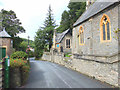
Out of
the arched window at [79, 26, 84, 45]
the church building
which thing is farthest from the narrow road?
the arched window at [79, 26, 84, 45]

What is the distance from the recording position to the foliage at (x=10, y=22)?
28578 millimetres

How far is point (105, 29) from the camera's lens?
41.9 feet

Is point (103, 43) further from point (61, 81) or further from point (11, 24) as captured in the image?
point (11, 24)

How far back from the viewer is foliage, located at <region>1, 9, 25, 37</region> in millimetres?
28578

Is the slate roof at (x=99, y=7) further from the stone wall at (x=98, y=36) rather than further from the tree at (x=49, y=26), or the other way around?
the tree at (x=49, y=26)

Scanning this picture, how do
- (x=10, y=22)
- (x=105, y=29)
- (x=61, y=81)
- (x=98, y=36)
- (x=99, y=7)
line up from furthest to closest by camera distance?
(x=10, y=22) → (x=99, y=7) → (x=98, y=36) → (x=105, y=29) → (x=61, y=81)

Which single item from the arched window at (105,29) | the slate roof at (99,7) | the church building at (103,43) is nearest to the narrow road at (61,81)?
the church building at (103,43)

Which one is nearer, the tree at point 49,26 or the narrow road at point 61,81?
the narrow road at point 61,81

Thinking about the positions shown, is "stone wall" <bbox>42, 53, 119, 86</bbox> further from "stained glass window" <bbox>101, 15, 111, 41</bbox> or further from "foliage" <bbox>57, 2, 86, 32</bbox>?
"foliage" <bbox>57, 2, 86, 32</bbox>

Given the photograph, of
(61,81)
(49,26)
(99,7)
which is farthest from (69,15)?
(61,81)

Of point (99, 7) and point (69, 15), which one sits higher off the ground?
point (69, 15)

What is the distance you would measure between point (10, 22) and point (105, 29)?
90.3ft

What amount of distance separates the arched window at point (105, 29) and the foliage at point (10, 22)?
25480mm

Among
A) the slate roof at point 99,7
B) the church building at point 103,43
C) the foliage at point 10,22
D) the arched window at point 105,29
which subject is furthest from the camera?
the foliage at point 10,22
